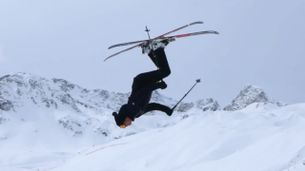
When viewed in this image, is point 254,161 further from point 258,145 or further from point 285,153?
point 258,145

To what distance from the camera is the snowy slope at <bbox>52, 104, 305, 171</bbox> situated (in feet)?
104

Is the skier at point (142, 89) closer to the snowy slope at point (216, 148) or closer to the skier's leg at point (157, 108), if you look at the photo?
the skier's leg at point (157, 108)

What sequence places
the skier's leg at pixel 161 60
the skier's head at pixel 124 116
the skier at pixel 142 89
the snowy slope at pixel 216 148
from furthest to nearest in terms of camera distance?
the snowy slope at pixel 216 148 → the skier's head at pixel 124 116 → the skier at pixel 142 89 → the skier's leg at pixel 161 60

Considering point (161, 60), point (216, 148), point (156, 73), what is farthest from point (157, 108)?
point (216, 148)

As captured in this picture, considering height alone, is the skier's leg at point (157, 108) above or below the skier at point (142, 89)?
below

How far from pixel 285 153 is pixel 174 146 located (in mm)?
15618

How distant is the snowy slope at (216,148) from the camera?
31.7 metres

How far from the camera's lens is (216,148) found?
133 ft

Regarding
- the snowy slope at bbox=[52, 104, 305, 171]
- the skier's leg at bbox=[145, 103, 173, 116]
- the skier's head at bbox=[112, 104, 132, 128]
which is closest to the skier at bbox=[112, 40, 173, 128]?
the skier's head at bbox=[112, 104, 132, 128]

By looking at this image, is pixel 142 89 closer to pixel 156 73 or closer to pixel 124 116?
pixel 156 73

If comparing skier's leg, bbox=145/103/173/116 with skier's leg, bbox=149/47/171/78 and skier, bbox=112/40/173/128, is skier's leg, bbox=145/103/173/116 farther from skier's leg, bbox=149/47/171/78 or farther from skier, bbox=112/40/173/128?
skier's leg, bbox=149/47/171/78

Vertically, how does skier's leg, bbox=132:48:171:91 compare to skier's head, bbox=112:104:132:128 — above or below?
above

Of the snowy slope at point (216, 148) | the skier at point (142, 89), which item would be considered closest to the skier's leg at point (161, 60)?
the skier at point (142, 89)

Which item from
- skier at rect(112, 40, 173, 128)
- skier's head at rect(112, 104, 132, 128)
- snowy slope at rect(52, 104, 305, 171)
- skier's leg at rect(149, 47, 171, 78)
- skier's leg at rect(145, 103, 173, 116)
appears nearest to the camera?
skier's leg at rect(149, 47, 171, 78)
